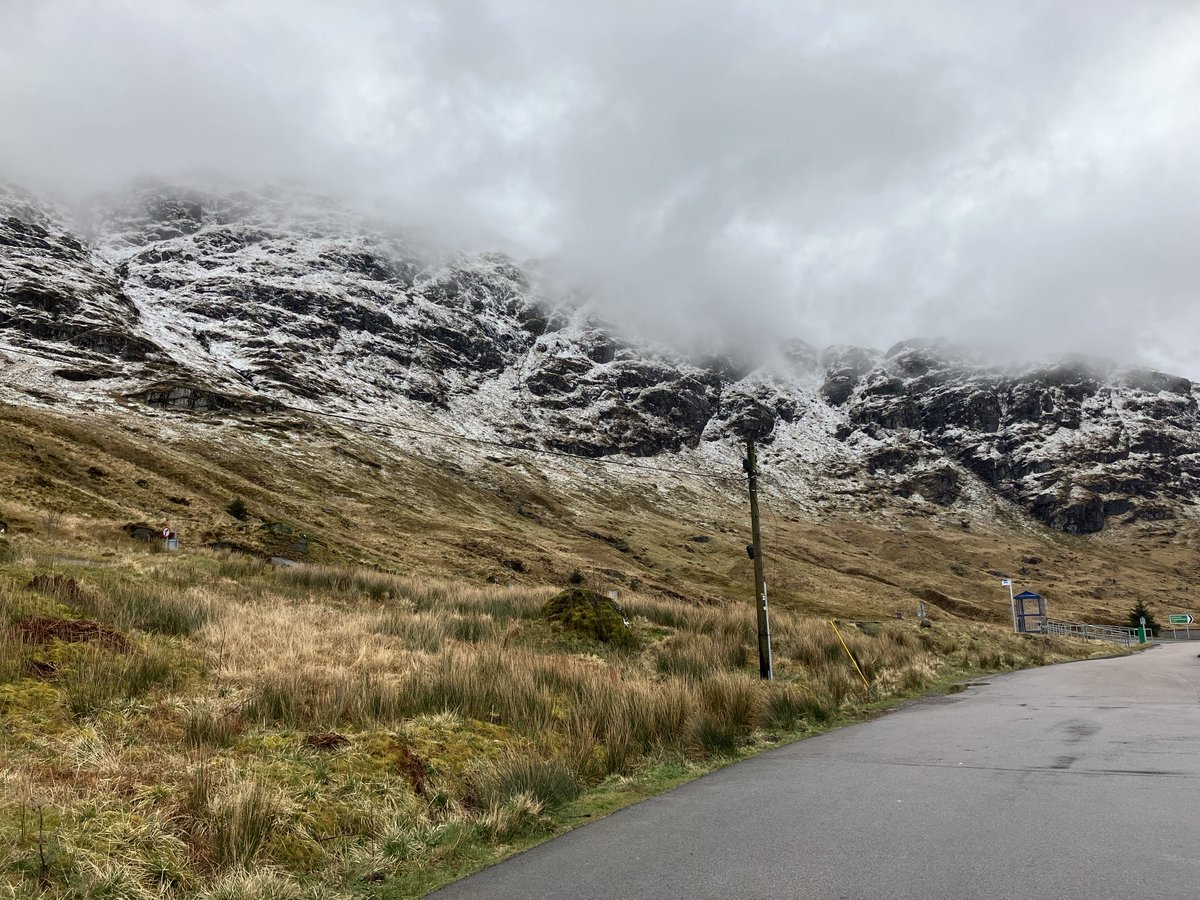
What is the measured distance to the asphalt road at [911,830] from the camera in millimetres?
4367

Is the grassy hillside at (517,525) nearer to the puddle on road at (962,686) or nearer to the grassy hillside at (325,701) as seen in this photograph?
the grassy hillside at (325,701)

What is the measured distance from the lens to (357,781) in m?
6.32

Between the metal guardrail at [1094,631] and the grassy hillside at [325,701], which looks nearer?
the grassy hillside at [325,701]

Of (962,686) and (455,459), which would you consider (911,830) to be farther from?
(455,459)

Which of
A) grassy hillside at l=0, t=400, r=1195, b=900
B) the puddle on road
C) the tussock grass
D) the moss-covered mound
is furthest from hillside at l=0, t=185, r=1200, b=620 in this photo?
the puddle on road

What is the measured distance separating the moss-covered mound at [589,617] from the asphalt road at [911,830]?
29.0ft

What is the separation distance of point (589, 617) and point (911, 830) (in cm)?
1313

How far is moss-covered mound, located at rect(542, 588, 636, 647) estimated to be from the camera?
58.3 feet

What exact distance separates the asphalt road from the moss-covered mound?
883 cm

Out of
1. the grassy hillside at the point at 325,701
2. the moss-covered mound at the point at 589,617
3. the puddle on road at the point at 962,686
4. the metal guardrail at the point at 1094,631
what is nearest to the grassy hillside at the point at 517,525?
the grassy hillside at the point at 325,701

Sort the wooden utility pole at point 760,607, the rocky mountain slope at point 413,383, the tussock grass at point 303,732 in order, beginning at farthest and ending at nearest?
the rocky mountain slope at point 413,383, the wooden utility pole at point 760,607, the tussock grass at point 303,732

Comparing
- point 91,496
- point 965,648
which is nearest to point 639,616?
point 965,648

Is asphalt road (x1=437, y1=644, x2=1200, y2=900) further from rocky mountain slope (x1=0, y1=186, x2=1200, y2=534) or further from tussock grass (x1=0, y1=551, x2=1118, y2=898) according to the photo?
rocky mountain slope (x1=0, y1=186, x2=1200, y2=534)

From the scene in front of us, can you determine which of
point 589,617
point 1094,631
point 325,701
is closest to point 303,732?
point 325,701
